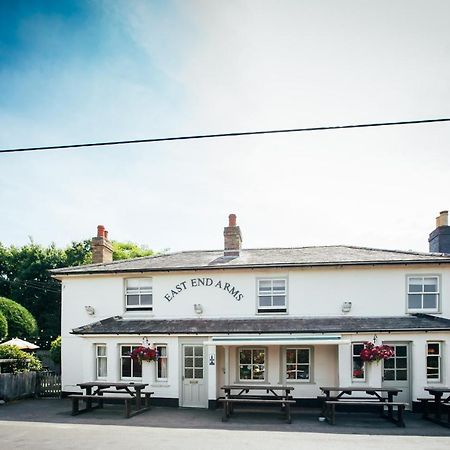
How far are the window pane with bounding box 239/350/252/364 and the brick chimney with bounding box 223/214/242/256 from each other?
437cm

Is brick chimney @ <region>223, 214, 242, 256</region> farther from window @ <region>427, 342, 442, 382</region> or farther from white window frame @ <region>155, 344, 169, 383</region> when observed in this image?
window @ <region>427, 342, 442, 382</region>

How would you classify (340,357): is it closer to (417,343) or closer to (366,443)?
(417,343)

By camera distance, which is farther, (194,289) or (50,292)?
(50,292)

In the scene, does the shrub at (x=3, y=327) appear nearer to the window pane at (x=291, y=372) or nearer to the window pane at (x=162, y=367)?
the window pane at (x=162, y=367)

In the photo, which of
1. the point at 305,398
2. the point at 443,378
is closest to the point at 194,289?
the point at 305,398

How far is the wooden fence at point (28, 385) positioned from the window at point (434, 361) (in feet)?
47.2

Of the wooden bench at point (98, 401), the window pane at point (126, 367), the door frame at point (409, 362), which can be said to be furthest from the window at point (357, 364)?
the window pane at point (126, 367)

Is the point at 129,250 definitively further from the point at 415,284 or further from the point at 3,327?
the point at 415,284

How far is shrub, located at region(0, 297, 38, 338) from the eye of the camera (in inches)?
969

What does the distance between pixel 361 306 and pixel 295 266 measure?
282 cm

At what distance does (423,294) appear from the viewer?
16.4 m

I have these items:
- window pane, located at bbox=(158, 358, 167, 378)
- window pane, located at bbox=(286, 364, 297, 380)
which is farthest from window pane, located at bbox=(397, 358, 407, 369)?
window pane, located at bbox=(158, 358, 167, 378)

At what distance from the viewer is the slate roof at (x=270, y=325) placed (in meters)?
15.0

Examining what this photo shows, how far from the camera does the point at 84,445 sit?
1045 centimetres
